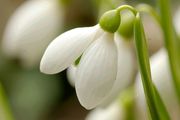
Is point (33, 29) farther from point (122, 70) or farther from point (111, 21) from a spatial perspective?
point (111, 21)

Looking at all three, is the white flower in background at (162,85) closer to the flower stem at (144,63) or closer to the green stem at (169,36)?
the green stem at (169,36)

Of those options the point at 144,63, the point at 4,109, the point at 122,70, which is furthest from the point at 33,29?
the point at 144,63

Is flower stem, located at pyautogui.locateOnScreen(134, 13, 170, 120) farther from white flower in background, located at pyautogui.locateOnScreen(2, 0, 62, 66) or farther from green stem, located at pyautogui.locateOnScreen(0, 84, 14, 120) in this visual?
white flower in background, located at pyautogui.locateOnScreen(2, 0, 62, 66)

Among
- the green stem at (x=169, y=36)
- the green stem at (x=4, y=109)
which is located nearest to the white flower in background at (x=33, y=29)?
the green stem at (x=4, y=109)

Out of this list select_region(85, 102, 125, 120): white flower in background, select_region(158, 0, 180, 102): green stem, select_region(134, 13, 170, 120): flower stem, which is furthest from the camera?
select_region(85, 102, 125, 120): white flower in background

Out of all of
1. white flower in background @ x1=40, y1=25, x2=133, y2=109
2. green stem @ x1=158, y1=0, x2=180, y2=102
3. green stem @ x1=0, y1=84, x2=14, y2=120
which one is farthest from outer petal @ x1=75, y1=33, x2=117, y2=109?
green stem @ x1=0, y1=84, x2=14, y2=120

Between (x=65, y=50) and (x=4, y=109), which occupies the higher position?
(x=65, y=50)
